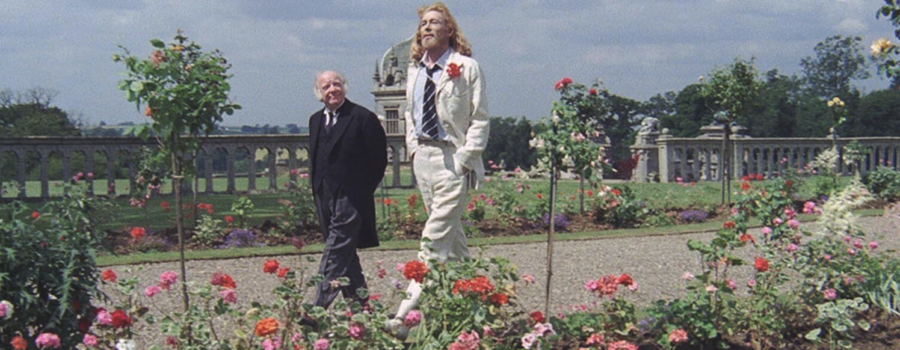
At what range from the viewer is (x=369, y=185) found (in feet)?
20.3

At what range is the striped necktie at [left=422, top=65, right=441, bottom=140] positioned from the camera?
18.6 feet

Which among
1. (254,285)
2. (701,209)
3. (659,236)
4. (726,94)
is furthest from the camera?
(726,94)

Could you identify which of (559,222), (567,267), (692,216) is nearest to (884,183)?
(692,216)

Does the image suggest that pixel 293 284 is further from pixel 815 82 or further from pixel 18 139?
pixel 815 82

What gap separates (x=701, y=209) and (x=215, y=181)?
44.7 ft

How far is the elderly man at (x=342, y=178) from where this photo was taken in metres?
6.03

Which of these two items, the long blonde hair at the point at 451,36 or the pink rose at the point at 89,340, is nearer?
the pink rose at the point at 89,340

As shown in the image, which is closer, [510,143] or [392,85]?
[510,143]

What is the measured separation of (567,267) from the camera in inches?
374

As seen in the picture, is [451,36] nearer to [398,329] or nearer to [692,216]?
[398,329]

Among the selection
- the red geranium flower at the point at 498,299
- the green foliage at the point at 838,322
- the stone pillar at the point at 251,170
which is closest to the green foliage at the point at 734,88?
the stone pillar at the point at 251,170

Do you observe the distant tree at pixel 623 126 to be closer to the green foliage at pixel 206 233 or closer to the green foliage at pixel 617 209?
the green foliage at pixel 617 209

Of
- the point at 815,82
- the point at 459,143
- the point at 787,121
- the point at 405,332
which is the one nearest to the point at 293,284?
the point at 405,332

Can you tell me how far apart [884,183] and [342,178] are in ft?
52.2
